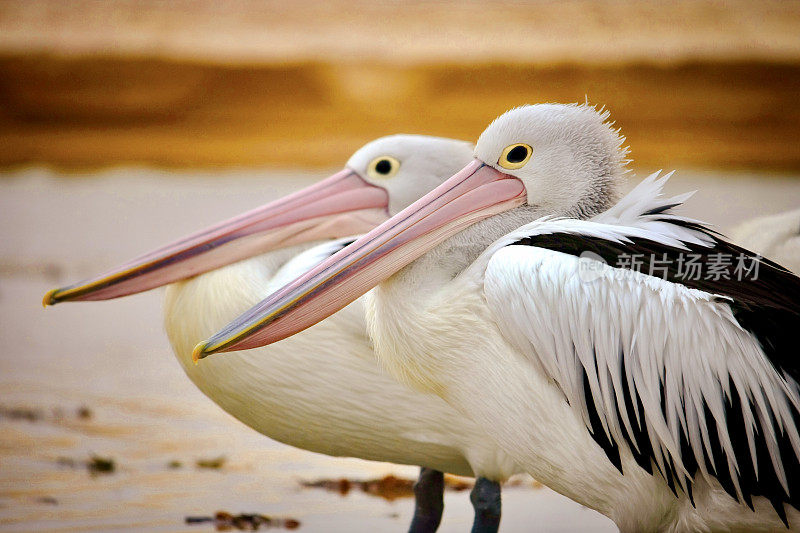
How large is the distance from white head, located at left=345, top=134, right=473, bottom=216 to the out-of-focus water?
95cm

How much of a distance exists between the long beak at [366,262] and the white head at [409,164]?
20.4 inches

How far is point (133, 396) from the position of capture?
3.76m

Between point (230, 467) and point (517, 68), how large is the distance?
12.5 ft

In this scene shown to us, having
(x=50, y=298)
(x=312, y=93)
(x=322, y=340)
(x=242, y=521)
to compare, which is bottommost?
(x=242, y=521)

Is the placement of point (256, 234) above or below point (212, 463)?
above

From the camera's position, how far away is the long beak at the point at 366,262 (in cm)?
167

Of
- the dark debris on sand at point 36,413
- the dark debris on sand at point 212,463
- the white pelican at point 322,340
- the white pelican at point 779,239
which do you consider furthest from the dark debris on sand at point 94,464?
the white pelican at point 779,239

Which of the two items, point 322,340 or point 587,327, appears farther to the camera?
point 322,340

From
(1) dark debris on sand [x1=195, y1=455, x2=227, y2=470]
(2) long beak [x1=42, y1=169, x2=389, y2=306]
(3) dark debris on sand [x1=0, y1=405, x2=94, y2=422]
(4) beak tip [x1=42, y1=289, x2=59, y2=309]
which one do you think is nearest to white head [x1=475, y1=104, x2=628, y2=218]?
(2) long beak [x1=42, y1=169, x2=389, y2=306]

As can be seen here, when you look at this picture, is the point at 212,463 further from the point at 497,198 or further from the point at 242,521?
the point at 497,198

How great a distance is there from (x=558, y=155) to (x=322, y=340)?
709mm

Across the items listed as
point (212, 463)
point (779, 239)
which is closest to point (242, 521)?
point (212, 463)

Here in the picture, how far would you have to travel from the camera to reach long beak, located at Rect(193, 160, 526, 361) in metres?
1.67

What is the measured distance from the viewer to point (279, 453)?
3.30 meters
